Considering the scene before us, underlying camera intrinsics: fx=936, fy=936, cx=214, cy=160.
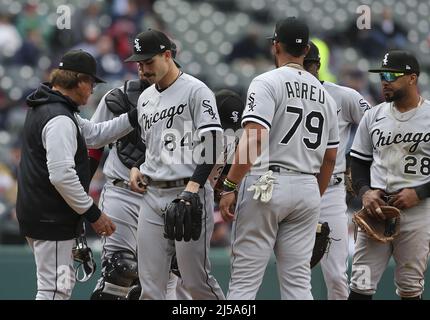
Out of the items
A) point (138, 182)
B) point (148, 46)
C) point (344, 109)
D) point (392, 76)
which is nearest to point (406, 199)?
point (392, 76)

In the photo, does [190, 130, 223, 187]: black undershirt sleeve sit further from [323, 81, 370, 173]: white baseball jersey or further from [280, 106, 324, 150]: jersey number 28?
[323, 81, 370, 173]: white baseball jersey

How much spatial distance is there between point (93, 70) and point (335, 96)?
1907 mm

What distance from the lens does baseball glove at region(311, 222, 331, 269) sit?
5.79 m

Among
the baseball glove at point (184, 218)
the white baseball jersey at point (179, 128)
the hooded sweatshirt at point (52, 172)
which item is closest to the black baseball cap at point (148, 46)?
the white baseball jersey at point (179, 128)

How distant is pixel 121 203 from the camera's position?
6.46 m

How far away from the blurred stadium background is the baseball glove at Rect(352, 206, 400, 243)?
5187 mm

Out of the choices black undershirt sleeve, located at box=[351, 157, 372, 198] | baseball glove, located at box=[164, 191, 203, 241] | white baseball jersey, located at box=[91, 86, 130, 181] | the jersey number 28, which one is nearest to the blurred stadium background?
white baseball jersey, located at box=[91, 86, 130, 181]

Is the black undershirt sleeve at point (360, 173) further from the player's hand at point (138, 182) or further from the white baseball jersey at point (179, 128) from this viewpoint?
the player's hand at point (138, 182)

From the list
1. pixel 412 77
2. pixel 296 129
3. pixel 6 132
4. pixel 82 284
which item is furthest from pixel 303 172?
pixel 6 132

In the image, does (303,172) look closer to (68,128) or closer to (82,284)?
(68,128)

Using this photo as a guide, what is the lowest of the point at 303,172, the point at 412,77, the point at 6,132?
the point at 6,132

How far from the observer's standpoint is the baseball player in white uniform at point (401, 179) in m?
5.76
